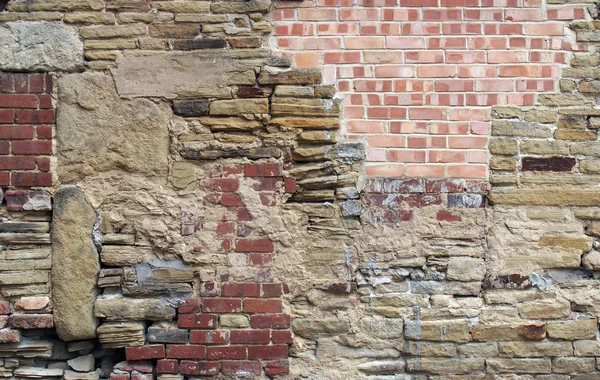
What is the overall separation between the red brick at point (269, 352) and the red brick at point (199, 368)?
183 millimetres

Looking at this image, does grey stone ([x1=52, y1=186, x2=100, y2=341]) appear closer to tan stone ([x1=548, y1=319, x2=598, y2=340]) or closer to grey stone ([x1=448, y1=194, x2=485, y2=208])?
grey stone ([x1=448, y1=194, x2=485, y2=208])

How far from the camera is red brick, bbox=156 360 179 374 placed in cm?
260

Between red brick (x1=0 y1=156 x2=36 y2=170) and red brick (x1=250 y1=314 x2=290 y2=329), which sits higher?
red brick (x1=0 y1=156 x2=36 y2=170)

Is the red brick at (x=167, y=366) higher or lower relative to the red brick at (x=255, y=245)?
lower

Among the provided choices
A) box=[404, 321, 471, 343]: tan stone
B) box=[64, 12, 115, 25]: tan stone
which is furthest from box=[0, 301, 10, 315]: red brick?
box=[404, 321, 471, 343]: tan stone

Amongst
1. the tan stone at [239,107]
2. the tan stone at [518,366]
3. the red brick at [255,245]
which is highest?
the tan stone at [239,107]

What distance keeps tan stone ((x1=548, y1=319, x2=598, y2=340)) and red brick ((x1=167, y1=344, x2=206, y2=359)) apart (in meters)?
1.74

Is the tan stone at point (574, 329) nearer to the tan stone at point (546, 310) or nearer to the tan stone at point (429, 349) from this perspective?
the tan stone at point (546, 310)

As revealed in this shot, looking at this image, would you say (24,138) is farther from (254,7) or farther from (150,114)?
(254,7)

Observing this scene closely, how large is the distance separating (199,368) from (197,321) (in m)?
0.23

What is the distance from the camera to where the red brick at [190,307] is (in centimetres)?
261

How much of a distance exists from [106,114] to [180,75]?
1.37 feet

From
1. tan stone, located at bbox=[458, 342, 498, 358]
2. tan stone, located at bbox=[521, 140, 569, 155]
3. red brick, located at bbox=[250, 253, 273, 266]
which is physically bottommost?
tan stone, located at bbox=[458, 342, 498, 358]

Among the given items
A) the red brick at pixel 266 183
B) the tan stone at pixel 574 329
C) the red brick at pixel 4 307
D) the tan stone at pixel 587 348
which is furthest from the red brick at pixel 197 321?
the tan stone at pixel 587 348
